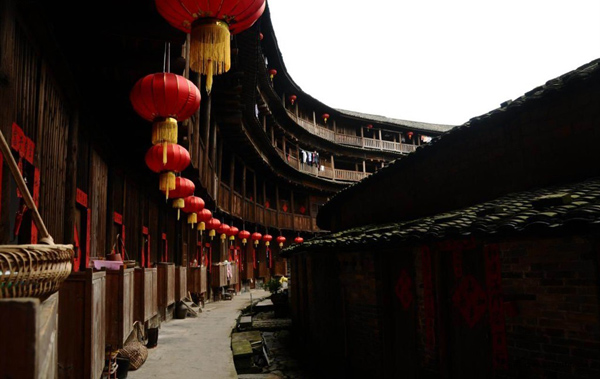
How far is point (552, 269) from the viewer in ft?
16.0

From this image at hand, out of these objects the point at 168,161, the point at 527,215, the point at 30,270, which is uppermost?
the point at 168,161

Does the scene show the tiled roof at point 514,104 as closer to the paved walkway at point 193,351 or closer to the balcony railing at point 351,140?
the paved walkway at point 193,351

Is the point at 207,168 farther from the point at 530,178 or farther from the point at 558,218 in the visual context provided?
the point at 558,218

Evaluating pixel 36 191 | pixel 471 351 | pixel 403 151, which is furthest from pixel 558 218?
pixel 403 151

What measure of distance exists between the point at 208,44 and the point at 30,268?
307cm

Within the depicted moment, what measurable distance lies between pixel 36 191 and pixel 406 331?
5.74m

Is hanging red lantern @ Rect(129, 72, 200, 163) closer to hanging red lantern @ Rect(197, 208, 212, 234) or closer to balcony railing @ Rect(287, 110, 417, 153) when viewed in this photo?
hanging red lantern @ Rect(197, 208, 212, 234)

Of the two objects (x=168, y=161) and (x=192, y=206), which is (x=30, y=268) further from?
(x=192, y=206)

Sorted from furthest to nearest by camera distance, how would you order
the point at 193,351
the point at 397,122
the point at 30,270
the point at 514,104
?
the point at 397,122 < the point at 193,351 < the point at 514,104 < the point at 30,270

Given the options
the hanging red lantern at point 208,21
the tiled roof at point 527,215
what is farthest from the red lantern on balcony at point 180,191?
the hanging red lantern at point 208,21

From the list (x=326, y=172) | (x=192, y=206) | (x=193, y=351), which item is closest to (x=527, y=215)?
(x=193, y=351)

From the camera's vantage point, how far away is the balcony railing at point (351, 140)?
107 ft

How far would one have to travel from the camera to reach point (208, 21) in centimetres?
405

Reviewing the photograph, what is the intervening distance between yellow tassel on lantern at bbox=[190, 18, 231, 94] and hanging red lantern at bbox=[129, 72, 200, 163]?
5.88 feet
